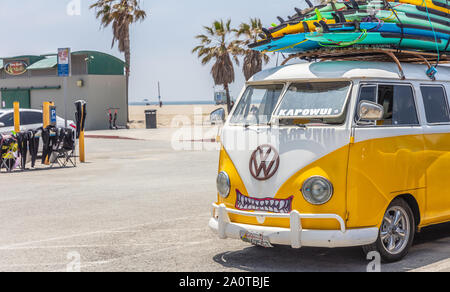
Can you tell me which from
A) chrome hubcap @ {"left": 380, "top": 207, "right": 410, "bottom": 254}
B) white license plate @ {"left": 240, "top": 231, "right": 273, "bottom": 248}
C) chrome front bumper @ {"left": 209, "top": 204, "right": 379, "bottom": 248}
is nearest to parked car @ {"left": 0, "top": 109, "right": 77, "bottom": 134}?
white license plate @ {"left": 240, "top": 231, "right": 273, "bottom": 248}

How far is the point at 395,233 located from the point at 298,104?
5.78 ft

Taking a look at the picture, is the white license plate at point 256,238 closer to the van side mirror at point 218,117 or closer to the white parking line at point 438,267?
the white parking line at point 438,267

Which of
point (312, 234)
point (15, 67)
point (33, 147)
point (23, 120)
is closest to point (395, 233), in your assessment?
point (312, 234)

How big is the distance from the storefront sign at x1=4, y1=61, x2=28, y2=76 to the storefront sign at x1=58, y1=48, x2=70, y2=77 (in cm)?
2260

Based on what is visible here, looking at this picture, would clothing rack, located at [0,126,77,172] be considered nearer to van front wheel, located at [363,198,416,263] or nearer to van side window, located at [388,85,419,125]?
van side window, located at [388,85,419,125]

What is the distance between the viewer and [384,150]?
7.18 metres

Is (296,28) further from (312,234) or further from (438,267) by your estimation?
(438,267)

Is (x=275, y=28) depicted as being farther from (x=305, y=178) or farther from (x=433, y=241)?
(x=433, y=241)

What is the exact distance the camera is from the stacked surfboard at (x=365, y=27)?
295 inches

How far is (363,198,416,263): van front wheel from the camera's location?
7223mm

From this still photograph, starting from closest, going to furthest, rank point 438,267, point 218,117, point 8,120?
point 438,267, point 218,117, point 8,120

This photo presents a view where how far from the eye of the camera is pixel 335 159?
22.7 feet

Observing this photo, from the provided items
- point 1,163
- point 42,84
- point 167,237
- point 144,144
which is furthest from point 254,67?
point 167,237

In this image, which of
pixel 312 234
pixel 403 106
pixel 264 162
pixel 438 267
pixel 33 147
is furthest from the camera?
pixel 33 147
